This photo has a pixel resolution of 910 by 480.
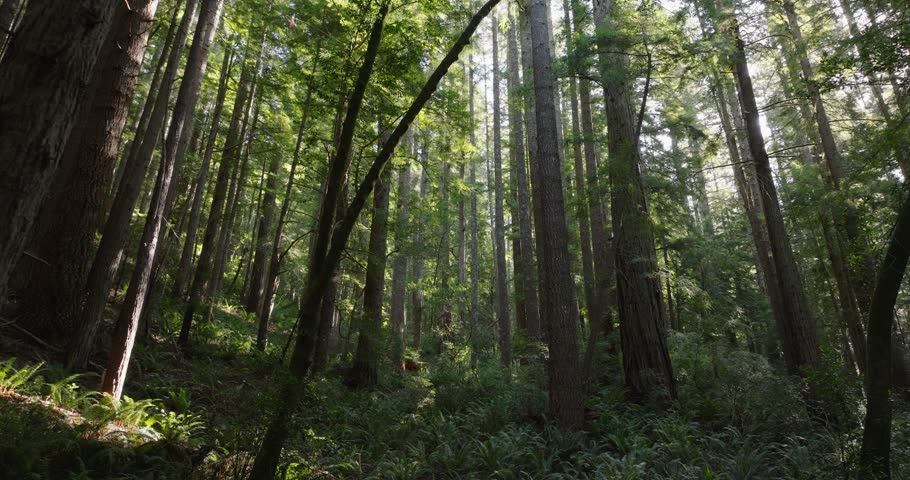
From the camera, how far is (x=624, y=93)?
8844 millimetres

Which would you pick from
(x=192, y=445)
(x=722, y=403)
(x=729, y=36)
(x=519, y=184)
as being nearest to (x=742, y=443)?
(x=722, y=403)

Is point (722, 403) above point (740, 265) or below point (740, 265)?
below

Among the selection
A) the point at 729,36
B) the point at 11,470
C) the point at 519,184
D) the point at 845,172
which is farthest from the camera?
the point at 519,184

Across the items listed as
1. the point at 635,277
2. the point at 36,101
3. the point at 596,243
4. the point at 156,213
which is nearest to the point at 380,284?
the point at 156,213

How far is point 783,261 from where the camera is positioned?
353 inches

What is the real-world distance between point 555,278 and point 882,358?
402 cm

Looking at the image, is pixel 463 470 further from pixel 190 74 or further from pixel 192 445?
pixel 190 74

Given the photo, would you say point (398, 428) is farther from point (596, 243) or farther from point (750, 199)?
point (750, 199)

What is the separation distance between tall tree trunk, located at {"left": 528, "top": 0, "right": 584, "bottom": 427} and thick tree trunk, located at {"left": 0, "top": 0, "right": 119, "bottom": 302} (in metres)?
6.26

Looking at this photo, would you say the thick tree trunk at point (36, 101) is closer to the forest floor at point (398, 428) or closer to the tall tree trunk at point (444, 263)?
the forest floor at point (398, 428)

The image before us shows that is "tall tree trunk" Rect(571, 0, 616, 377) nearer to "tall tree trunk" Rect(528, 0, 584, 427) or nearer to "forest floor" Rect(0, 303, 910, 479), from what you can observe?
"tall tree trunk" Rect(528, 0, 584, 427)

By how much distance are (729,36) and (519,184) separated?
6.76 metres

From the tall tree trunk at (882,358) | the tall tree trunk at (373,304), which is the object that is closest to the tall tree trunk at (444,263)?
the tall tree trunk at (373,304)

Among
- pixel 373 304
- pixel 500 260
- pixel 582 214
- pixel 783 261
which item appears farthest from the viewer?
pixel 500 260
